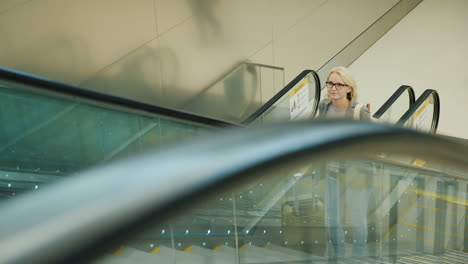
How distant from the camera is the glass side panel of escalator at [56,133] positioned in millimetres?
4609

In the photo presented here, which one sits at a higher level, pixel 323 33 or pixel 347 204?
pixel 323 33

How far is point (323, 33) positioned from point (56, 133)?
6.01 m

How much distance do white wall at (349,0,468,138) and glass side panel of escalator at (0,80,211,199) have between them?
6.04 m

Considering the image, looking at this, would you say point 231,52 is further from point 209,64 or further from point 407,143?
point 407,143

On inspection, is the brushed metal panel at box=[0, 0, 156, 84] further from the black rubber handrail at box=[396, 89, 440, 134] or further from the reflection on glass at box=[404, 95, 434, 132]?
the reflection on glass at box=[404, 95, 434, 132]

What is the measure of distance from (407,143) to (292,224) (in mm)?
2453

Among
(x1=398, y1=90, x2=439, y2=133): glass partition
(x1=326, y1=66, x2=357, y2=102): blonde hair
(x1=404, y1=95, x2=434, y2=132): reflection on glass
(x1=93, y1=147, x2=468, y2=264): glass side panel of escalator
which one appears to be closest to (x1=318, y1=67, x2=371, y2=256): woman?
(x1=93, y1=147, x2=468, y2=264): glass side panel of escalator

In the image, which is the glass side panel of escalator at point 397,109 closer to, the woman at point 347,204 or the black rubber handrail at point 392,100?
the black rubber handrail at point 392,100

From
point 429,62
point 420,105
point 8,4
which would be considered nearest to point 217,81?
point 420,105

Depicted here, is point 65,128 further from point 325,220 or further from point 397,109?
point 397,109

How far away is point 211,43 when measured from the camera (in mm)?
7801

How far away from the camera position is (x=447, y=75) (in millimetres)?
10383

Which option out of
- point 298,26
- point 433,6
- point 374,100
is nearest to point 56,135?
point 298,26

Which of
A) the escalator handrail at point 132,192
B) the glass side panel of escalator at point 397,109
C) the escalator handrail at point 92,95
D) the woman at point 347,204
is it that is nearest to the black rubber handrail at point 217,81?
the glass side panel of escalator at point 397,109
